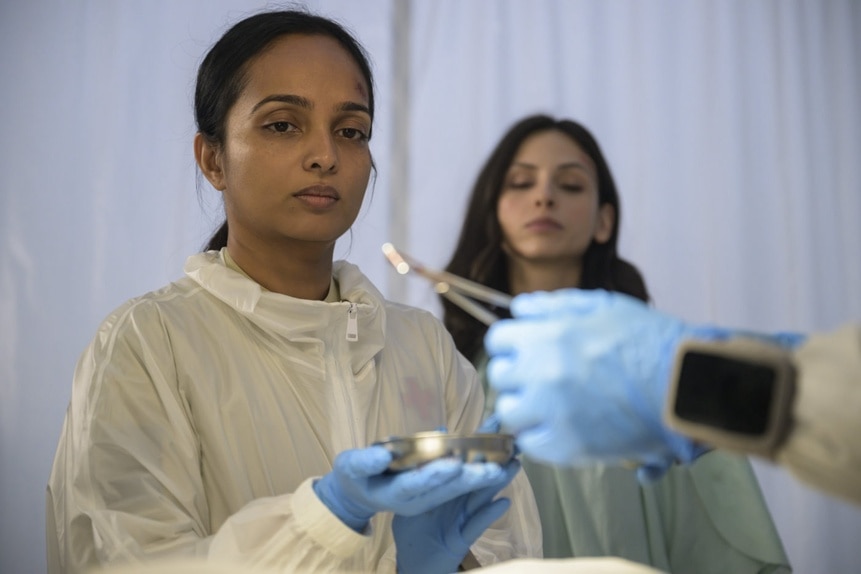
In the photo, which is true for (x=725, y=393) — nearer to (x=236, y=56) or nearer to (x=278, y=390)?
(x=278, y=390)

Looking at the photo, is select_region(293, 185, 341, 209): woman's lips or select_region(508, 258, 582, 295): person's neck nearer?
select_region(293, 185, 341, 209): woman's lips

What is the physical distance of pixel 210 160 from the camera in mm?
1762

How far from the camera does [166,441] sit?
142 centimetres

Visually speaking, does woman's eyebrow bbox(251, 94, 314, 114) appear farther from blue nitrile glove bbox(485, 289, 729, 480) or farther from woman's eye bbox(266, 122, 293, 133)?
blue nitrile glove bbox(485, 289, 729, 480)

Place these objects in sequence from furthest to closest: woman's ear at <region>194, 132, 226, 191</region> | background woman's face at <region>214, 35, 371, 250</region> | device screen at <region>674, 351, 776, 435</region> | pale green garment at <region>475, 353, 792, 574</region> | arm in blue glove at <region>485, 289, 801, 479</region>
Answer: pale green garment at <region>475, 353, 792, 574</region>
woman's ear at <region>194, 132, 226, 191</region>
background woman's face at <region>214, 35, 371, 250</region>
arm in blue glove at <region>485, 289, 801, 479</region>
device screen at <region>674, 351, 776, 435</region>

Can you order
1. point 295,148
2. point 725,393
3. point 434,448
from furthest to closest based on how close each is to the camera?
1. point 295,148
2. point 434,448
3. point 725,393

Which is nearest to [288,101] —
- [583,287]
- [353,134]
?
[353,134]

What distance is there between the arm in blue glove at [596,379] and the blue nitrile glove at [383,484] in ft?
0.50

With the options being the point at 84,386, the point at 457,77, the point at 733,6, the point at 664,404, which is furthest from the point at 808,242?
the point at 84,386

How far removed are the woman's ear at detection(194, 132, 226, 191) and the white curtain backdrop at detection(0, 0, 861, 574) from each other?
61 cm

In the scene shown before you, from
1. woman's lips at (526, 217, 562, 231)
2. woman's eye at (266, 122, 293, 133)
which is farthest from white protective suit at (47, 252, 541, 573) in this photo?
woman's lips at (526, 217, 562, 231)

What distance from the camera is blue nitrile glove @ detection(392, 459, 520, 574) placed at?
4.79ft

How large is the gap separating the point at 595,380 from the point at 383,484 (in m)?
0.36

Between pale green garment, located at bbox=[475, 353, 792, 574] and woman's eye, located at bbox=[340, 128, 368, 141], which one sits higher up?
woman's eye, located at bbox=[340, 128, 368, 141]
